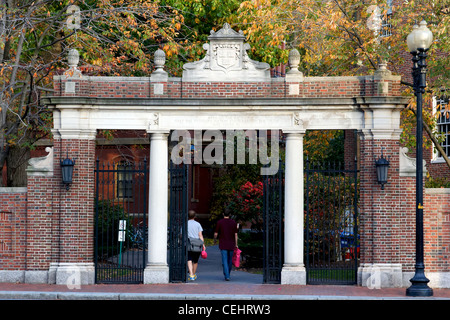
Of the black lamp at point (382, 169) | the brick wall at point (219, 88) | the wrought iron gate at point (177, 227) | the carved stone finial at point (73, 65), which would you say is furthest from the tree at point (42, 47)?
the black lamp at point (382, 169)

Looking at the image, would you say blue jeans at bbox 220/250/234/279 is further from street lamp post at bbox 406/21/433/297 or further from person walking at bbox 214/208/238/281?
street lamp post at bbox 406/21/433/297

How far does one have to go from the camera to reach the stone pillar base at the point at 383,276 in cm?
1474

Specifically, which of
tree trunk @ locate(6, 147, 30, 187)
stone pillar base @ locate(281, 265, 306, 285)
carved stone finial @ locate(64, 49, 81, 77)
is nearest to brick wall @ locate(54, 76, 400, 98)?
carved stone finial @ locate(64, 49, 81, 77)

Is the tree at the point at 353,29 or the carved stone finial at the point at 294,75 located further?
the tree at the point at 353,29

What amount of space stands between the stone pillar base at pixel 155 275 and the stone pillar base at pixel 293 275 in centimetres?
272

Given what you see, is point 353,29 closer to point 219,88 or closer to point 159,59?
point 219,88

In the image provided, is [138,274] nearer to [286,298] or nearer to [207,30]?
[286,298]

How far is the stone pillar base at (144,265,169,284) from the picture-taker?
15148 millimetres

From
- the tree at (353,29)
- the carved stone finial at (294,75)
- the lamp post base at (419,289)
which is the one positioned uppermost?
the tree at (353,29)

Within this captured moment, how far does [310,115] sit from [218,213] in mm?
16150

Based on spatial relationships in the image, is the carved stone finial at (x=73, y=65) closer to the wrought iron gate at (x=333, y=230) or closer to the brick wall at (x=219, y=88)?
the brick wall at (x=219, y=88)

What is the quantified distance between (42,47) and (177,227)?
22.8 ft

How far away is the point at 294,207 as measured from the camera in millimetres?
15219

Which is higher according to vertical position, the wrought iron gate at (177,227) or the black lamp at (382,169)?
the black lamp at (382,169)
